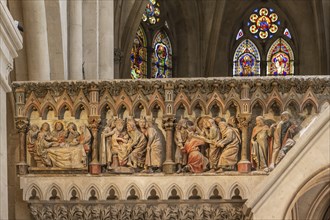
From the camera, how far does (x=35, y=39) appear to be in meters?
18.1

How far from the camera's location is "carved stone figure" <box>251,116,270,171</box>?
53.1 feet

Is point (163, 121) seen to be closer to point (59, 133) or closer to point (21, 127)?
point (59, 133)

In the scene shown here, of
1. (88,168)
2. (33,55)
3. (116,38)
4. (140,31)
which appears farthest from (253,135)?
(140,31)

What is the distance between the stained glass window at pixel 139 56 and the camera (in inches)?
1102

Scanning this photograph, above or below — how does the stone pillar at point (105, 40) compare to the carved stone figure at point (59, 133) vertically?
above

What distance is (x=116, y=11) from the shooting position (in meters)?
26.3

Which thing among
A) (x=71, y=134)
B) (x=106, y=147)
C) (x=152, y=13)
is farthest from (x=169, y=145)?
(x=152, y=13)

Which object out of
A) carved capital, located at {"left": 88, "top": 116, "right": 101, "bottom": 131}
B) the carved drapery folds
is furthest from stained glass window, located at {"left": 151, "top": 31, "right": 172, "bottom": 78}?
carved capital, located at {"left": 88, "top": 116, "right": 101, "bottom": 131}

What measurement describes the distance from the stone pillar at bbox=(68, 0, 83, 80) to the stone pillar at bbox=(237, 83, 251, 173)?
3.36 metres

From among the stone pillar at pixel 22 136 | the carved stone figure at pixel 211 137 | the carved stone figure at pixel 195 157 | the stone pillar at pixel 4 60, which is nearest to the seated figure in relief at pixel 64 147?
the stone pillar at pixel 22 136

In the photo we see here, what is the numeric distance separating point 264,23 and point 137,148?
14.4 metres

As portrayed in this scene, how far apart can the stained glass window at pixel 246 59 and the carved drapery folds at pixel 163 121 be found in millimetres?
13802

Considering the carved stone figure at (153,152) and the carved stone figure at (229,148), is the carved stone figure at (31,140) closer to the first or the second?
the carved stone figure at (153,152)

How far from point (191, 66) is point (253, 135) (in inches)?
520
